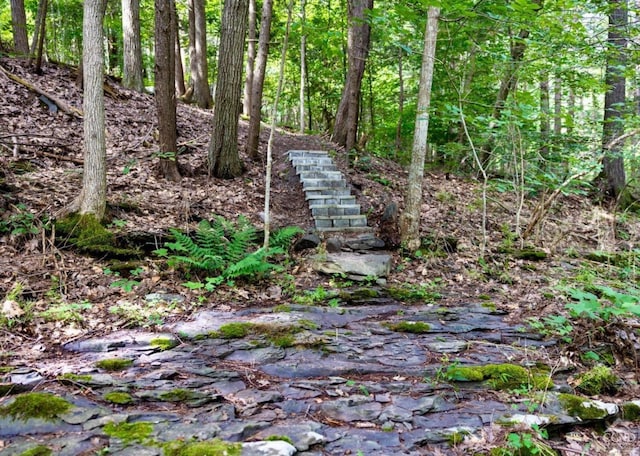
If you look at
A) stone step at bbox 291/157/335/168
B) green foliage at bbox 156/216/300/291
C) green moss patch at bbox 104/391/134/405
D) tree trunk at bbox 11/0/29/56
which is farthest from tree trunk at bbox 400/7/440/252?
tree trunk at bbox 11/0/29/56

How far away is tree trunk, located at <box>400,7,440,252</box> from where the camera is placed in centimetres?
629

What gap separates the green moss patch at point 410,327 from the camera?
167 inches

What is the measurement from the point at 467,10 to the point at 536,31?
5.37 feet

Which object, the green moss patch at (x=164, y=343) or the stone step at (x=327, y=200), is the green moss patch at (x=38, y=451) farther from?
the stone step at (x=327, y=200)

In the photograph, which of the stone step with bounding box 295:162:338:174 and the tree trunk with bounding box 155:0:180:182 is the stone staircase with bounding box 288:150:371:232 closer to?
the stone step with bounding box 295:162:338:174

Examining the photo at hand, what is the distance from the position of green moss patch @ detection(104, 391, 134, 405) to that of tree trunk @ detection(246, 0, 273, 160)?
6.72 m

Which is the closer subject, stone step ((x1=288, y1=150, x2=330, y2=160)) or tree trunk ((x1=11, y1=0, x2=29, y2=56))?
stone step ((x1=288, y1=150, x2=330, y2=160))

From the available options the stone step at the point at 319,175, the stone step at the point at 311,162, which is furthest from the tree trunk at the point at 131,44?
the stone step at the point at 319,175

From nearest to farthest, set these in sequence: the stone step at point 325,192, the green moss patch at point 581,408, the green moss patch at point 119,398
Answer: the green moss patch at point 119,398
the green moss patch at point 581,408
the stone step at point 325,192

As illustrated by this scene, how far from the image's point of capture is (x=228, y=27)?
7.54 m

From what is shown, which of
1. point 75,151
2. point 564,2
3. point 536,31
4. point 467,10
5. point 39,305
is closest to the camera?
point 39,305

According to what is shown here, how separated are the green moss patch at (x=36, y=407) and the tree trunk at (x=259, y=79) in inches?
271

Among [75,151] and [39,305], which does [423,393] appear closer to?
[39,305]

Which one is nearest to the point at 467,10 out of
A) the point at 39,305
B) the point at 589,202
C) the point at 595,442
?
the point at 595,442
